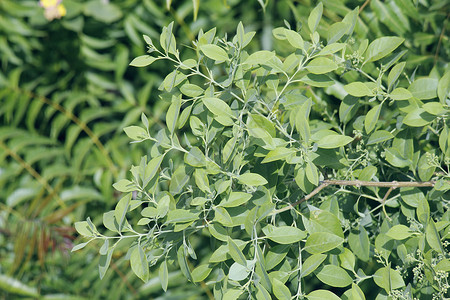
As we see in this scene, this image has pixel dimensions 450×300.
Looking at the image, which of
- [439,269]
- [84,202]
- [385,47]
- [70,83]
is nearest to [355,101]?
[385,47]

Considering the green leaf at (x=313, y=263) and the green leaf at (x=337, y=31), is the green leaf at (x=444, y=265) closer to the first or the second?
the green leaf at (x=313, y=263)

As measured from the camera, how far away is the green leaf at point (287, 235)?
42 centimetres

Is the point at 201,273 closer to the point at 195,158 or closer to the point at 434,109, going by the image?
the point at 195,158

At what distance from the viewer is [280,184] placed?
1.62 feet

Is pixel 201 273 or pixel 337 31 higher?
pixel 337 31

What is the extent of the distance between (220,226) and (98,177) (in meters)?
0.83

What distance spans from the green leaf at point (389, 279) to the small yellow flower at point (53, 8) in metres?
1.11

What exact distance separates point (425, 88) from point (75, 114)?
1.10m

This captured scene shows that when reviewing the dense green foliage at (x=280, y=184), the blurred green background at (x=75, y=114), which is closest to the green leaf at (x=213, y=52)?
the dense green foliage at (x=280, y=184)

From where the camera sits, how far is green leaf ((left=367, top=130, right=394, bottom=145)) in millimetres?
478

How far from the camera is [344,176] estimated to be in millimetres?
507

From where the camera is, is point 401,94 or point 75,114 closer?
point 401,94

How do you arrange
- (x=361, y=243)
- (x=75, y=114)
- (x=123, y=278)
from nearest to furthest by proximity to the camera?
1. (x=361, y=243)
2. (x=123, y=278)
3. (x=75, y=114)

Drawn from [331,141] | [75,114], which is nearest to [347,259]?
[331,141]
